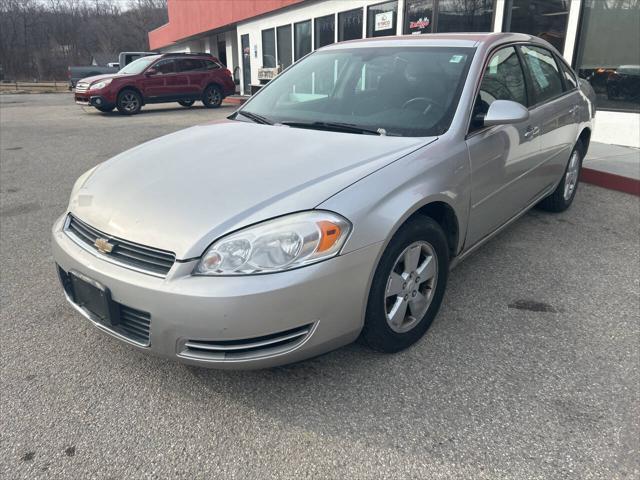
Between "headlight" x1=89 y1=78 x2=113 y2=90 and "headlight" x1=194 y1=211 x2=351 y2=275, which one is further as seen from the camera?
"headlight" x1=89 y1=78 x2=113 y2=90

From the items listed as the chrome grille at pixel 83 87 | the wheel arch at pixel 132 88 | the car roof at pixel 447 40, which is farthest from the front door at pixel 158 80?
the car roof at pixel 447 40

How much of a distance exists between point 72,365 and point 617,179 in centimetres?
580

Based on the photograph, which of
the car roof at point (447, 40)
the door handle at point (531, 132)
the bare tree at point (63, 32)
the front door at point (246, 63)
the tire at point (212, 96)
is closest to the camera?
the car roof at point (447, 40)

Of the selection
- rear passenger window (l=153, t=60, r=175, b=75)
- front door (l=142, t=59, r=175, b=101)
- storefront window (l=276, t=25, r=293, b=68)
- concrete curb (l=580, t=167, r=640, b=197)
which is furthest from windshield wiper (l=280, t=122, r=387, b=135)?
storefront window (l=276, t=25, r=293, b=68)

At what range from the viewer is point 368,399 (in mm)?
2266

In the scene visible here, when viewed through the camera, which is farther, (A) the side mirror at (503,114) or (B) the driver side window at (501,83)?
(B) the driver side window at (501,83)

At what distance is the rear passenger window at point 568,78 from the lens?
4.43 metres

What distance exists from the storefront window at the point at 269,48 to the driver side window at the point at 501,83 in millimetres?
15553

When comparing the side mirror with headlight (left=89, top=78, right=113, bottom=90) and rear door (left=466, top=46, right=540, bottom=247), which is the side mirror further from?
headlight (left=89, top=78, right=113, bottom=90)

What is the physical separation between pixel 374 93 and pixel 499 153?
2.84 feet

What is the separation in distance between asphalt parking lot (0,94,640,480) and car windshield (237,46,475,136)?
119cm

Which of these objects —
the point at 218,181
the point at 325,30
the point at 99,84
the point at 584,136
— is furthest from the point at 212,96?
the point at 218,181

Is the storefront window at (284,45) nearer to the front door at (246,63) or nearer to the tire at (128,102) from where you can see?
the front door at (246,63)

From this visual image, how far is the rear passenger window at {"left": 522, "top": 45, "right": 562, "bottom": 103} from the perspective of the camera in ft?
12.3
